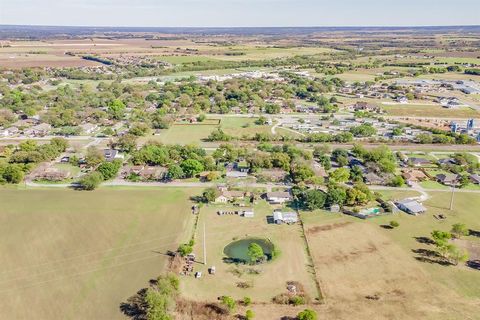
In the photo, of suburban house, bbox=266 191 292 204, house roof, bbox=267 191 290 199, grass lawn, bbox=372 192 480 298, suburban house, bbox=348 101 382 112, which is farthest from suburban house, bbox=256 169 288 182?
suburban house, bbox=348 101 382 112

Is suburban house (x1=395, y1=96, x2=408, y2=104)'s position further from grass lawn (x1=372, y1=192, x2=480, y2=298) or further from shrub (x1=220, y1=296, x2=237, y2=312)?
shrub (x1=220, y1=296, x2=237, y2=312)

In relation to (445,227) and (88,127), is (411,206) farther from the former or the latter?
(88,127)

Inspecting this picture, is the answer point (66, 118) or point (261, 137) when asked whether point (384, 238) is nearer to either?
point (261, 137)

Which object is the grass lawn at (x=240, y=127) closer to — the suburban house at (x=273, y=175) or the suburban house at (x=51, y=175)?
the suburban house at (x=273, y=175)

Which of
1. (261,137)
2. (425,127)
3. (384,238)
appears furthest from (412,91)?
(384,238)

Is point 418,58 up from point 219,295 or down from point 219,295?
up

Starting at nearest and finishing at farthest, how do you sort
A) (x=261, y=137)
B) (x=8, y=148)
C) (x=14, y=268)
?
(x=14, y=268) → (x=8, y=148) → (x=261, y=137)

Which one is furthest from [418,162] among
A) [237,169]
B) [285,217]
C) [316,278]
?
[316,278]
